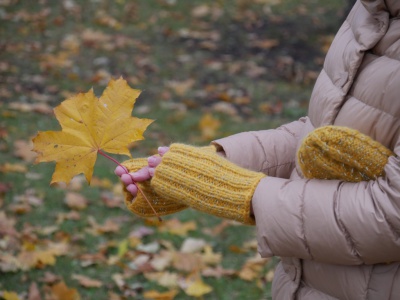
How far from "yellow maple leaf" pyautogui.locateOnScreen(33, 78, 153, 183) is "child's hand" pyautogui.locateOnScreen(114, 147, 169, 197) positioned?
0.09 metres

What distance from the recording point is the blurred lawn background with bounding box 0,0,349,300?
359 cm

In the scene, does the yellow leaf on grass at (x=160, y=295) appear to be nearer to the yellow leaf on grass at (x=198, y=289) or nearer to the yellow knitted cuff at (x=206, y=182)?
the yellow leaf on grass at (x=198, y=289)

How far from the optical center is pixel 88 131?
191cm

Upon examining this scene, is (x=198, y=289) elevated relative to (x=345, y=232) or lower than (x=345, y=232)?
lower

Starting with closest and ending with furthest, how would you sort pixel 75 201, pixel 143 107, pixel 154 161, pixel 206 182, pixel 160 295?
Answer: pixel 206 182, pixel 154 161, pixel 160 295, pixel 75 201, pixel 143 107

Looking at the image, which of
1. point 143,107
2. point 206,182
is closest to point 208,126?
point 143,107

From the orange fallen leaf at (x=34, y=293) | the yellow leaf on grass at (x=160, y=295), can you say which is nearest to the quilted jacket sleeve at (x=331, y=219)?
the yellow leaf on grass at (x=160, y=295)

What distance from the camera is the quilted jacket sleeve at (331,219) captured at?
1.38 m

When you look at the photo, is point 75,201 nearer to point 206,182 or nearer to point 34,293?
point 34,293

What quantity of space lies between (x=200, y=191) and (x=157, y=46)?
593cm

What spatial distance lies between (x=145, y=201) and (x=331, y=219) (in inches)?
24.0

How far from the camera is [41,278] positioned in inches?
137

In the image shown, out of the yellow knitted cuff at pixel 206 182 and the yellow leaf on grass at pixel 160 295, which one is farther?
the yellow leaf on grass at pixel 160 295

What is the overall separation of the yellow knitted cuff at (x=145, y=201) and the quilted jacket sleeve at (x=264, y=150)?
22cm
